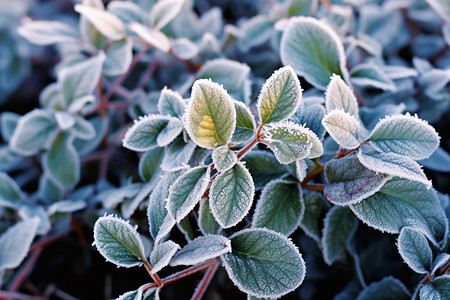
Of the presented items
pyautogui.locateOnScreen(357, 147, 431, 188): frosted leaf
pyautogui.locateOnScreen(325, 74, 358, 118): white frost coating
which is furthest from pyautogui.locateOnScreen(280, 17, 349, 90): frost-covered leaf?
pyautogui.locateOnScreen(357, 147, 431, 188): frosted leaf

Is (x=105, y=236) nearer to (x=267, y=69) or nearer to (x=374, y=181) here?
(x=374, y=181)

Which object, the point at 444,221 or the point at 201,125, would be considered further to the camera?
the point at 444,221

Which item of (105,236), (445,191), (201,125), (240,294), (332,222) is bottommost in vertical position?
(240,294)

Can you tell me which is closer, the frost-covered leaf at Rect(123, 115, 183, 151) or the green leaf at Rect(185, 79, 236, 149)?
the green leaf at Rect(185, 79, 236, 149)

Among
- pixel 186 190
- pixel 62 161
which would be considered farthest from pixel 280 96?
pixel 62 161

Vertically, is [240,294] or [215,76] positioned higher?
[215,76]

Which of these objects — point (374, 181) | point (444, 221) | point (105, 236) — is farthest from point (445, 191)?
point (105, 236)

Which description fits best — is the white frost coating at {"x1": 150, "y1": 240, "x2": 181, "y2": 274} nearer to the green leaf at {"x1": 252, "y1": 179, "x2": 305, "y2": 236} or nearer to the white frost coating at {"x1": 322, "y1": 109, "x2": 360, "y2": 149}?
the green leaf at {"x1": 252, "y1": 179, "x2": 305, "y2": 236}
